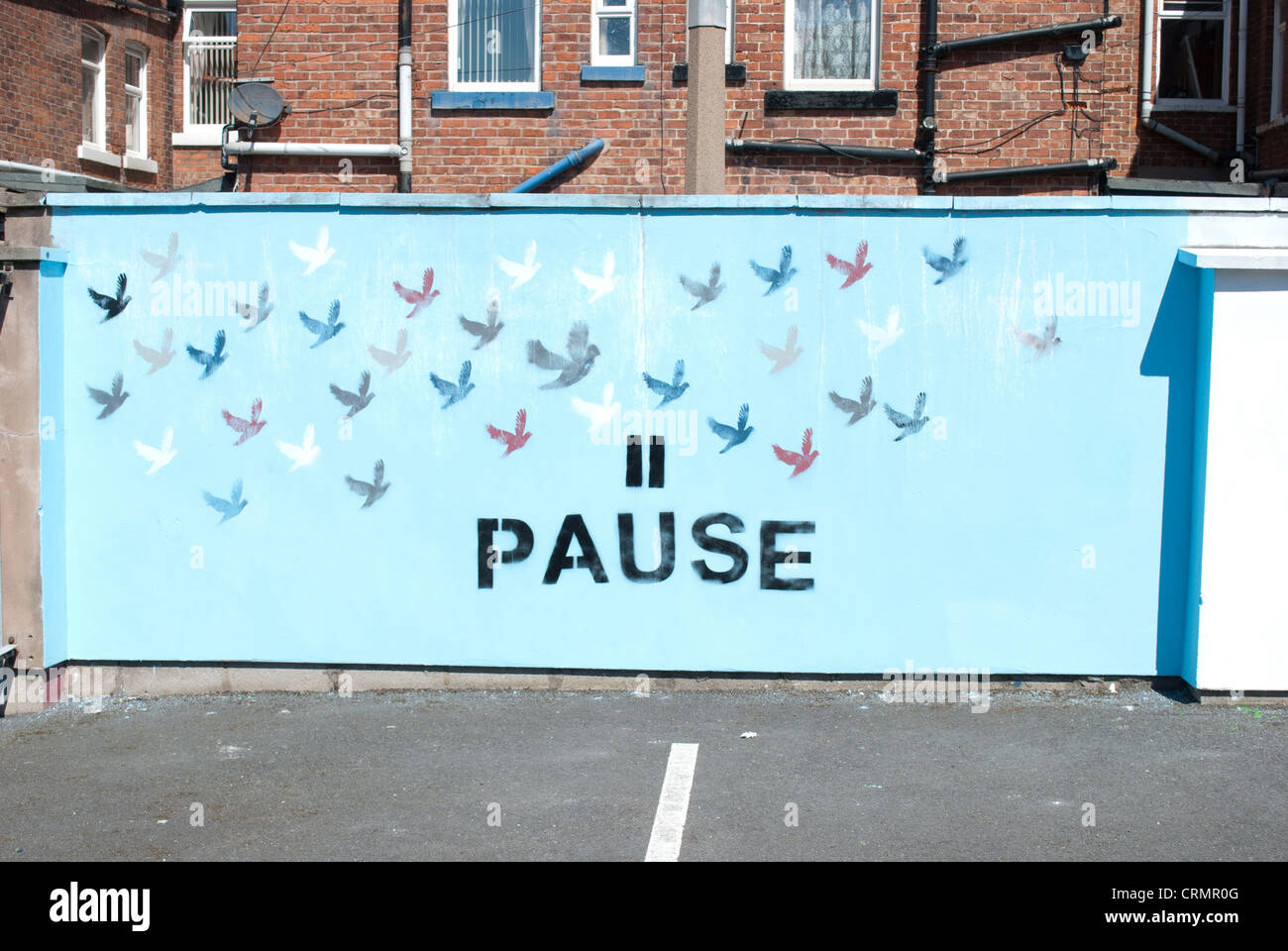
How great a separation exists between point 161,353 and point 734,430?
341cm

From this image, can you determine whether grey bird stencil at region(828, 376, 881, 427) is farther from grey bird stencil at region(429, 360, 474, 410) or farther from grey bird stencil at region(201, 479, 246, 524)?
grey bird stencil at region(201, 479, 246, 524)

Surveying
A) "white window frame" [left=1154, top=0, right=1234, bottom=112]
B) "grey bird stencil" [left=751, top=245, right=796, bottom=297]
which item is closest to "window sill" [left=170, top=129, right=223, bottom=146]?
"white window frame" [left=1154, top=0, right=1234, bottom=112]

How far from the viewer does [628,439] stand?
7426 millimetres

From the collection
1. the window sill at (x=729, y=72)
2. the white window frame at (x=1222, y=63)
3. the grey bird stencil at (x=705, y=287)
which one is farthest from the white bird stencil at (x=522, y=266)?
the white window frame at (x=1222, y=63)

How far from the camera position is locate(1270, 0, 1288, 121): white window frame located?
38.5ft

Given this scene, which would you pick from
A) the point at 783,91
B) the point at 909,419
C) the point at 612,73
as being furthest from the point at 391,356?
the point at 783,91

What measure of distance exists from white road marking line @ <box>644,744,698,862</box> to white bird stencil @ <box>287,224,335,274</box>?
3.46m

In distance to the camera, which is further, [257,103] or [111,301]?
[257,103]

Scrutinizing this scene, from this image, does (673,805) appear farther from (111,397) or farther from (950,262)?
(111,397)

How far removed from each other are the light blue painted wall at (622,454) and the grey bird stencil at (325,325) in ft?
0.15

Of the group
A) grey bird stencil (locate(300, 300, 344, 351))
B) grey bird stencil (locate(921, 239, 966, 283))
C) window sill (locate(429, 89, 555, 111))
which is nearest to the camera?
grey bird stencil (locate(921, 239, 966, 283))

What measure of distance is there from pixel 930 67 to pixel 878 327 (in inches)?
209

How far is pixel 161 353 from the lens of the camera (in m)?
7.54
